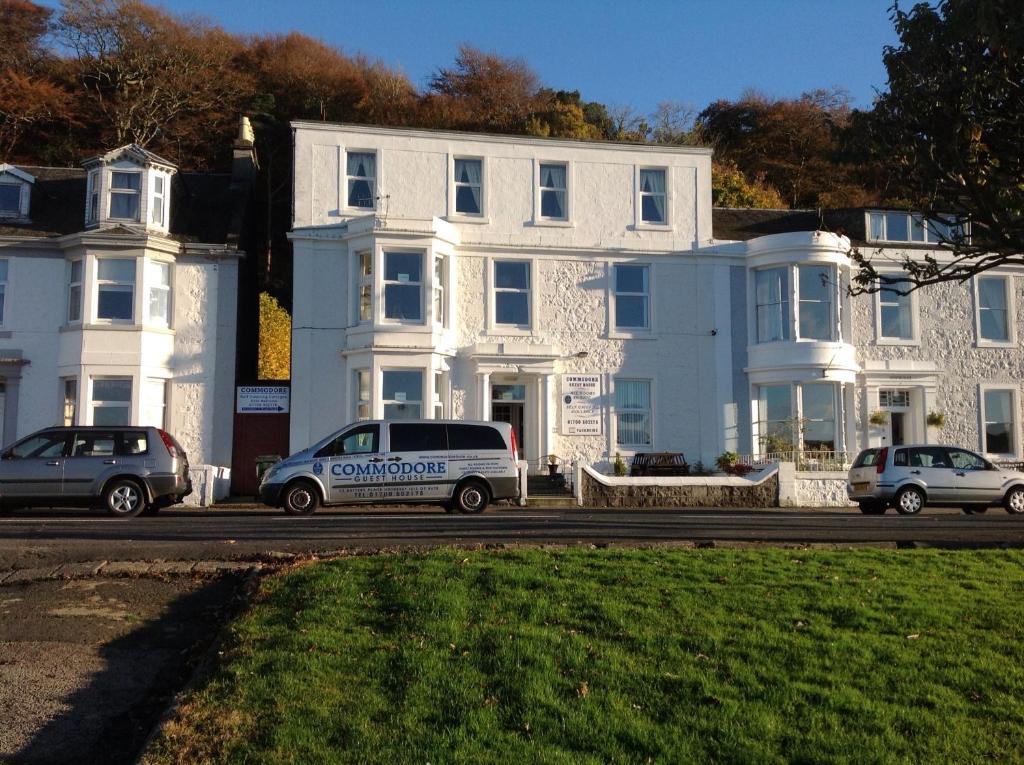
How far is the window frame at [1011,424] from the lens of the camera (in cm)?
2967

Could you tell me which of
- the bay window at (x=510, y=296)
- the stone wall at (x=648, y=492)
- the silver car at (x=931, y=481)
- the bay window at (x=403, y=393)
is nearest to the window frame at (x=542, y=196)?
the bay window at (x=510, y=296)

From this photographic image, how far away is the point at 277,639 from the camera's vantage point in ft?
23.3

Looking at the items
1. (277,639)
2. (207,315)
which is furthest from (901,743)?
(207,315)

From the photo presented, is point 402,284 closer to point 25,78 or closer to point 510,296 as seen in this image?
point 510,296

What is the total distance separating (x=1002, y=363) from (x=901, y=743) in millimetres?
27866

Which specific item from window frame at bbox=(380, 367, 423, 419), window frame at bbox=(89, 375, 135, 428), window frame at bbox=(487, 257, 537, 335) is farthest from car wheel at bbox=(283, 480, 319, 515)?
window frame at bbox=(487, 257, 537, 335)

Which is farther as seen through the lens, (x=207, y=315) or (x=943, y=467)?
(x=207, y=315)

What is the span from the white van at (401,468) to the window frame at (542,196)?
10283mm

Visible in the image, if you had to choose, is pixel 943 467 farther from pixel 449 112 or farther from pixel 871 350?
pixel 449 112

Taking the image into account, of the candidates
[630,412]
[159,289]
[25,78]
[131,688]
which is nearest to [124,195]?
[159,289]

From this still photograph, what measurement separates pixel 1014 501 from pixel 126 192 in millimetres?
23572

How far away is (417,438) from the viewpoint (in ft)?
63.3

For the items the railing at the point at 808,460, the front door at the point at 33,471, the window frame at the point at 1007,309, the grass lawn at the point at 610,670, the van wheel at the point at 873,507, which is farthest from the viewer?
the window frame at the point at 1007,309

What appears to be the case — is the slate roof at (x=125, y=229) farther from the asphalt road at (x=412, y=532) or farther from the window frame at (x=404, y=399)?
the asphalt road at (x=412, y=532)
